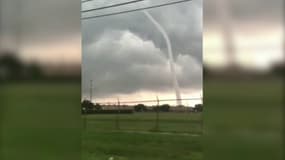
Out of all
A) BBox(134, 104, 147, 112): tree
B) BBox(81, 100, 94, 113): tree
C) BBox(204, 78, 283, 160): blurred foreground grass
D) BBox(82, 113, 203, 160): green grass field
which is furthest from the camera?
BBox(81, 100, 94, 113): tree

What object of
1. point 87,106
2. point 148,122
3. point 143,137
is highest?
point 87,106

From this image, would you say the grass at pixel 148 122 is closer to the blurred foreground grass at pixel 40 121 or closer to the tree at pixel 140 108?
the tree at pixel 140 108

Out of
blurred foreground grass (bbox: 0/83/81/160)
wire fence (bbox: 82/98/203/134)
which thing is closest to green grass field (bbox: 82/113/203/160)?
wire fence (bbox: 82/98/203/134)

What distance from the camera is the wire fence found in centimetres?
328

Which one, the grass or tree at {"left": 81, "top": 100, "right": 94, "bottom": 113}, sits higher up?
tree at {"left": 81, "top": 100, "right": 94, "bottom": 113}

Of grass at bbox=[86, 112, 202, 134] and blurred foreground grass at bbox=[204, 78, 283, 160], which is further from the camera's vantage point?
grass at bbox=[86, 112, 202, 134]

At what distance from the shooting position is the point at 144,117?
144 inches

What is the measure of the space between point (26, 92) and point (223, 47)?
1875mm

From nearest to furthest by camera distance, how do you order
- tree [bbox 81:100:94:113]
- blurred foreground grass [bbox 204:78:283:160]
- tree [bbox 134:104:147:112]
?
blurred foreground grass [bbox 204:78:283:160], tree [bbox 134:104:147:112], tree [bbox 81:100:94:113]

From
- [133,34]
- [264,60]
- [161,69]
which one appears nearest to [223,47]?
[264,60]

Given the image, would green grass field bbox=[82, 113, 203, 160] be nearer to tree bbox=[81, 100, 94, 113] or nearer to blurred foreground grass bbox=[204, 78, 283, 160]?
tree bbox=[81, 100, 94, 113]

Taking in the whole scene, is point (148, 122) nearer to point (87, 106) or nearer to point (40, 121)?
point (87, 106)

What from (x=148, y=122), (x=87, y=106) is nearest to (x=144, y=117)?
(x=148, y=122)

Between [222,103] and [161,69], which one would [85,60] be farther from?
[222,103]
